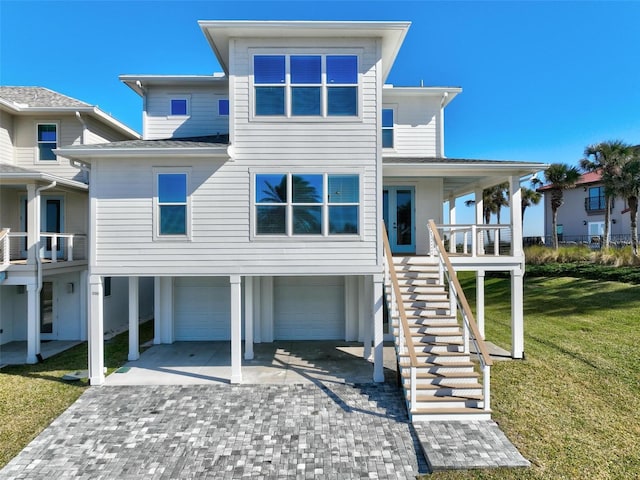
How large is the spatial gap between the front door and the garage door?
5.67 m

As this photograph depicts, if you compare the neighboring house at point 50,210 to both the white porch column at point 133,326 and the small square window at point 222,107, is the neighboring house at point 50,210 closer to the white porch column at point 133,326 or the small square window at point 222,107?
the white porch column at point 133,326

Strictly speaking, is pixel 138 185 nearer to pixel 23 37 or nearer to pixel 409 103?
pixel 409 103

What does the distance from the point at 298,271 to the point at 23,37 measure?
16.1 metres

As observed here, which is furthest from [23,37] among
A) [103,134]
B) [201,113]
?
[201,113]

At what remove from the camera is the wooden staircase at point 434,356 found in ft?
19.8

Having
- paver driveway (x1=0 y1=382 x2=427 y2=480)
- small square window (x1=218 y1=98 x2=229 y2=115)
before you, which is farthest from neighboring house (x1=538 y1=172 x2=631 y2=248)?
small square window (x1=218 y1=98 x2=229 y2=115)

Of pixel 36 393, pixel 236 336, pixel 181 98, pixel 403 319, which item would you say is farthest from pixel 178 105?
pixel 403 319

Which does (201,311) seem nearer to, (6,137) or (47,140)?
(47,140)

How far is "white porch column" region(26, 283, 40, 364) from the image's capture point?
8961mm

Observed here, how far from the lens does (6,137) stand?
10.8 metres

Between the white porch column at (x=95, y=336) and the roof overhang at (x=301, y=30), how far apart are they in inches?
249

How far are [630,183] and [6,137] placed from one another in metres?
27.7

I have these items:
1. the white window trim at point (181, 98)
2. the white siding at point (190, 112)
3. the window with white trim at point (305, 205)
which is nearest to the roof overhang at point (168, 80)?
the white siding at point (190, 112)

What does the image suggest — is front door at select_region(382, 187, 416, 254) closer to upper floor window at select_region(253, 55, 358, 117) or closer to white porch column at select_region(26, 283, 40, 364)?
upper floor window at select_region(253, 55, 358, 117)
